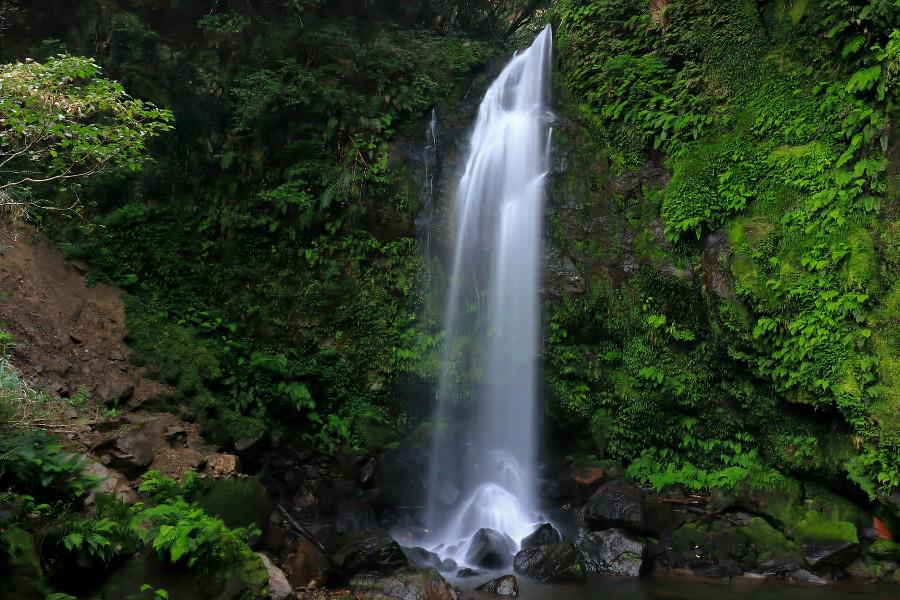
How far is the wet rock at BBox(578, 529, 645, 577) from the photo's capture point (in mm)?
8273

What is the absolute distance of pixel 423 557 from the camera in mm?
8695

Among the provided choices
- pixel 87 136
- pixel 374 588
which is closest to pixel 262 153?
pixel 87 136

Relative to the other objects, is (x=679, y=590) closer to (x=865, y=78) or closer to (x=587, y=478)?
(x=587, y=478)

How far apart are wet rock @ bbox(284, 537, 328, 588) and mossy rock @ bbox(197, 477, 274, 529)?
1.84 feet

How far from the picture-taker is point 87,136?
21.4 ft

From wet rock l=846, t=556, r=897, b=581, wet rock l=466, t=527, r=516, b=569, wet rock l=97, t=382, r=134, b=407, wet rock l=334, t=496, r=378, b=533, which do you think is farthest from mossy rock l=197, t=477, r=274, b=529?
wet rock l=846, t=556, r=897, b=581

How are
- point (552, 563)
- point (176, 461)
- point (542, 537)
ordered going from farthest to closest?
1. point (542, 537)
2. point (552, 563)
3. point (176, 461)

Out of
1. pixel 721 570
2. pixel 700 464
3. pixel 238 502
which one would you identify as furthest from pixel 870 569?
pixel 238 502

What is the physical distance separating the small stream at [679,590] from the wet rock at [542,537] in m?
0.74

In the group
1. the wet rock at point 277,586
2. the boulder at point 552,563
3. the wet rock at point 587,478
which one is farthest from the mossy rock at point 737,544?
the wet rock at point 277,586

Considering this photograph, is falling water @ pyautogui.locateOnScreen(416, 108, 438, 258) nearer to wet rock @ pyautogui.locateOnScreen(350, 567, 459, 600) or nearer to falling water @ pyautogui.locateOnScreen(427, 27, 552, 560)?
falling water @ pyautogui.locateOnScreen(427, 27, 552, 560)

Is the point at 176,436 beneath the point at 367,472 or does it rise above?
above

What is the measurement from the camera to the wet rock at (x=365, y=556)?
24.8 ft

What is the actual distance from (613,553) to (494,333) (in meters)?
4.57
